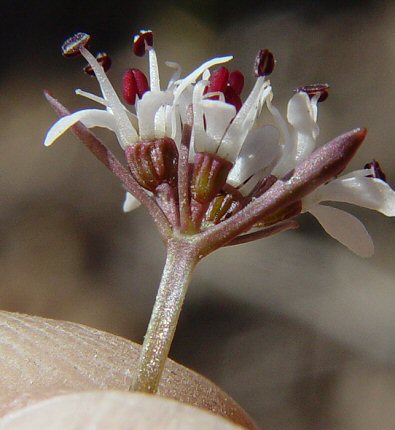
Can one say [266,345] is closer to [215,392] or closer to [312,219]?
[312,219]

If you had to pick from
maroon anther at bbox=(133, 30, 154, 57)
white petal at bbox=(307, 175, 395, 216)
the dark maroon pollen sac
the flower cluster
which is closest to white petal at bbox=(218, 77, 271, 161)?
the flower cluster

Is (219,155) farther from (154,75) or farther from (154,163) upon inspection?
(154,75)

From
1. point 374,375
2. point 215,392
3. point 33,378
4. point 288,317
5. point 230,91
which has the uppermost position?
point 230,91

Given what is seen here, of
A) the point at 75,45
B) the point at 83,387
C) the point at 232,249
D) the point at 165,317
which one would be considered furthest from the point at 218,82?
the point at 232,249

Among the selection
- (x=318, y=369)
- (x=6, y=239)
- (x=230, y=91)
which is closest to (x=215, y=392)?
(x=230, y=91)

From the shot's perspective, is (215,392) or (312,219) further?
(312,219)

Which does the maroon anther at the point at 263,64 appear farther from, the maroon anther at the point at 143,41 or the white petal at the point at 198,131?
the maroon anther at the point at 143,41

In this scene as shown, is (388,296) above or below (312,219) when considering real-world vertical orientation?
below
